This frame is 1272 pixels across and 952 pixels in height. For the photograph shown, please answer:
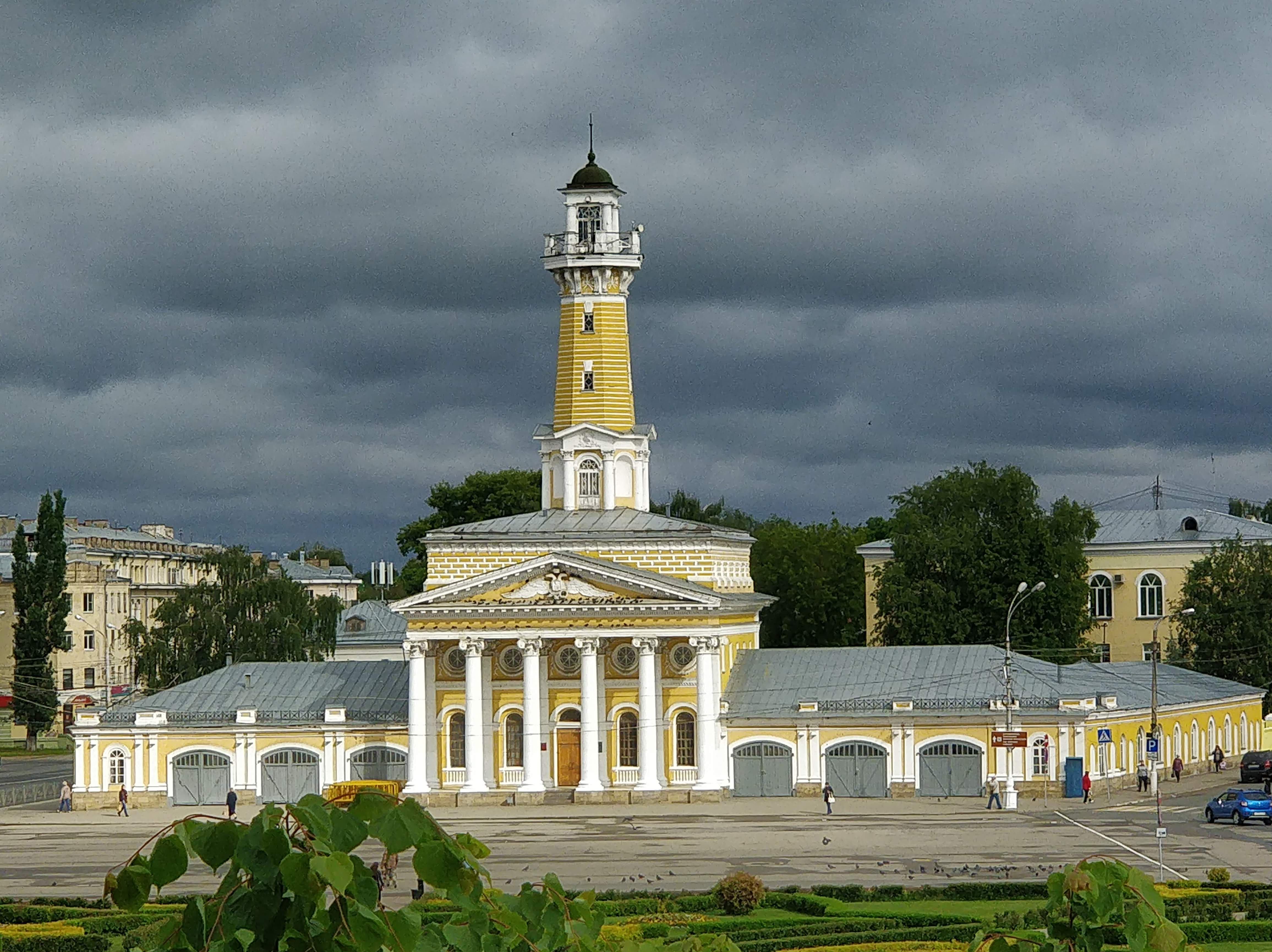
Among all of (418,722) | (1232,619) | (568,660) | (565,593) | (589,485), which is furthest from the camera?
(1232,619)

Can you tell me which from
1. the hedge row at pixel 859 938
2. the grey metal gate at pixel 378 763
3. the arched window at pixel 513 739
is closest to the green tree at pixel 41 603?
the grey metal gate at pixel 378 763

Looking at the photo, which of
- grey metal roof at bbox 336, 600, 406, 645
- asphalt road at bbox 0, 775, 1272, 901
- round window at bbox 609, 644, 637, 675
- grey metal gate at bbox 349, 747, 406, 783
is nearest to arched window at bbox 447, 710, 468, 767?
grey metal gate at bbox 349, 747, 406, 783

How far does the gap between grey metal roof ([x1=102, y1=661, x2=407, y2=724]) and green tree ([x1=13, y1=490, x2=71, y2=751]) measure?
1053 inches

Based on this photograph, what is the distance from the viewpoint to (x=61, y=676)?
12312cm

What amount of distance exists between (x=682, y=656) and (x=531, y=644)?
512cm

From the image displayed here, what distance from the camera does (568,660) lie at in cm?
7288

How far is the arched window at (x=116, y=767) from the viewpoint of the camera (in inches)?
2884

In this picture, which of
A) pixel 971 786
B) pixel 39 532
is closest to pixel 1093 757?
pixel 971 786

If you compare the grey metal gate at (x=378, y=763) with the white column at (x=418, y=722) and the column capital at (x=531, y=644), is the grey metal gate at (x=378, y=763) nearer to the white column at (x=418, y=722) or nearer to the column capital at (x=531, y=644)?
the white column at (x=418, y=722)

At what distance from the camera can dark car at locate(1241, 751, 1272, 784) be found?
73.8 meters

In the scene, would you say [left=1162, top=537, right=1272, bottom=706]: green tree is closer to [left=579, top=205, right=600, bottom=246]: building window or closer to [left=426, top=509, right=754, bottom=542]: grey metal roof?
[left=426, top=509, right=754, bottom=542]: grey metal roof

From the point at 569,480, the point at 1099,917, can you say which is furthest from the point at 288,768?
the point at 1099,917

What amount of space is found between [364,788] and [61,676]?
385ft

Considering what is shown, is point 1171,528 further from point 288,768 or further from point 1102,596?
point 288,768
